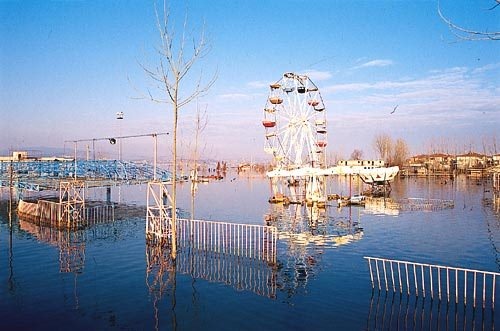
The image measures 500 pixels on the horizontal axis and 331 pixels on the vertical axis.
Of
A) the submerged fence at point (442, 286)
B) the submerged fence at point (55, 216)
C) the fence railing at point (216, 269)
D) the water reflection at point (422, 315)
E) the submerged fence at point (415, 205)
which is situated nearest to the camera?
the water reflection at point (422, 315)

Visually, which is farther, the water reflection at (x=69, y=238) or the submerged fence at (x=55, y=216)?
the submerged fence at (x=55, y=216)

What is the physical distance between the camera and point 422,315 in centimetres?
1316

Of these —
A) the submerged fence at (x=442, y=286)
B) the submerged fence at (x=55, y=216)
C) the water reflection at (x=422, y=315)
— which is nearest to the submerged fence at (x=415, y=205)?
the submerged fence at (x=442, y=286)

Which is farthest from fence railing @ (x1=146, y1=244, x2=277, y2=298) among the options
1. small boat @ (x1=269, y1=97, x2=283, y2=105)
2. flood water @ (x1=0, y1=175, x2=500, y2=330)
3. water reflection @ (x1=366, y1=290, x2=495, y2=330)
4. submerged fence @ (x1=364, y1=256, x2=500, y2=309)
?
small boat @ (x1=269, y1=97, x2=283, y2=105)

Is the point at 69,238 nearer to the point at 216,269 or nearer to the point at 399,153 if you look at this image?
the point at 216,269

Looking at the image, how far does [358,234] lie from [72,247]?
18.3m

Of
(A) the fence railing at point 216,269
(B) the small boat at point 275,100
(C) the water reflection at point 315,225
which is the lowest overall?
(C) the water reflection at point 315,225

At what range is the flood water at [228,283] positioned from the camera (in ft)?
41.8

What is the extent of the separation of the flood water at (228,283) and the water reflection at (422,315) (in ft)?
0.11

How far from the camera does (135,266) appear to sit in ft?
63.3

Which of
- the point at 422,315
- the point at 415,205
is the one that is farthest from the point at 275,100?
the point at 422,315

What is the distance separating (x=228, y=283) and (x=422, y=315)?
7222mm

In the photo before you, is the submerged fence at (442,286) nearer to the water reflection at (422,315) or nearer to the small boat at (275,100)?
the water reflection at (422,315)

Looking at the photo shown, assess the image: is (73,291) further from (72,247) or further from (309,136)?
(309,136)
